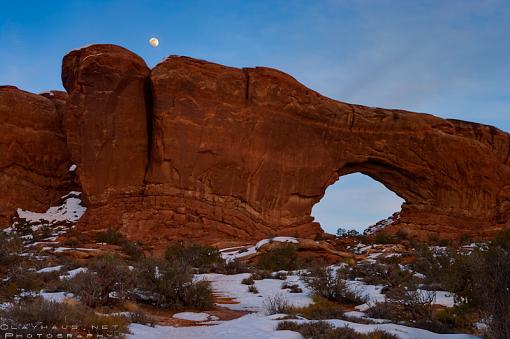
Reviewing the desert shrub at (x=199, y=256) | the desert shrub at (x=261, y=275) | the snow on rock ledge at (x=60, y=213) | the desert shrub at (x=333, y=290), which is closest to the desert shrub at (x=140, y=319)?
the desert shrub at (x=333, y=290)

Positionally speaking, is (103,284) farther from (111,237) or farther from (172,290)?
(111,237)

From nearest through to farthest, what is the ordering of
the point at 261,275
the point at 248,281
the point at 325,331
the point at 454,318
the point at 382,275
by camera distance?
1. the point at 325,331
2. the point at 454,318
3. the point at 382,275
4. the point at 248,281
5. the point at 261,275

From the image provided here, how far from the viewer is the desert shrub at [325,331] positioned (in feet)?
18.9

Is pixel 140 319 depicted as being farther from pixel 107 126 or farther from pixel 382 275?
pixel 107 126

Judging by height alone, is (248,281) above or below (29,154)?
below

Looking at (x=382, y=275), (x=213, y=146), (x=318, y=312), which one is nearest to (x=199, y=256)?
(x=382, y=275)

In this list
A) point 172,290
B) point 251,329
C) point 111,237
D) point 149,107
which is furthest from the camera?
point 149,107

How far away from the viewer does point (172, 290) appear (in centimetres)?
928

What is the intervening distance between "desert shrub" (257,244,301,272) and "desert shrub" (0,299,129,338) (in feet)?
36.5

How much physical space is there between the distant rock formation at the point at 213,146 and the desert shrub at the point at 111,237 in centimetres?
133

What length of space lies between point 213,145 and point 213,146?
0.06 metres

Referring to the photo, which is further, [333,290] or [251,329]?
[333,290]

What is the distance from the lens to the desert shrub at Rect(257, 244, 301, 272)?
56.2ft

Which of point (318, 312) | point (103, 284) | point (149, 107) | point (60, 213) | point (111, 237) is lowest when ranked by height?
point (318, 312)
